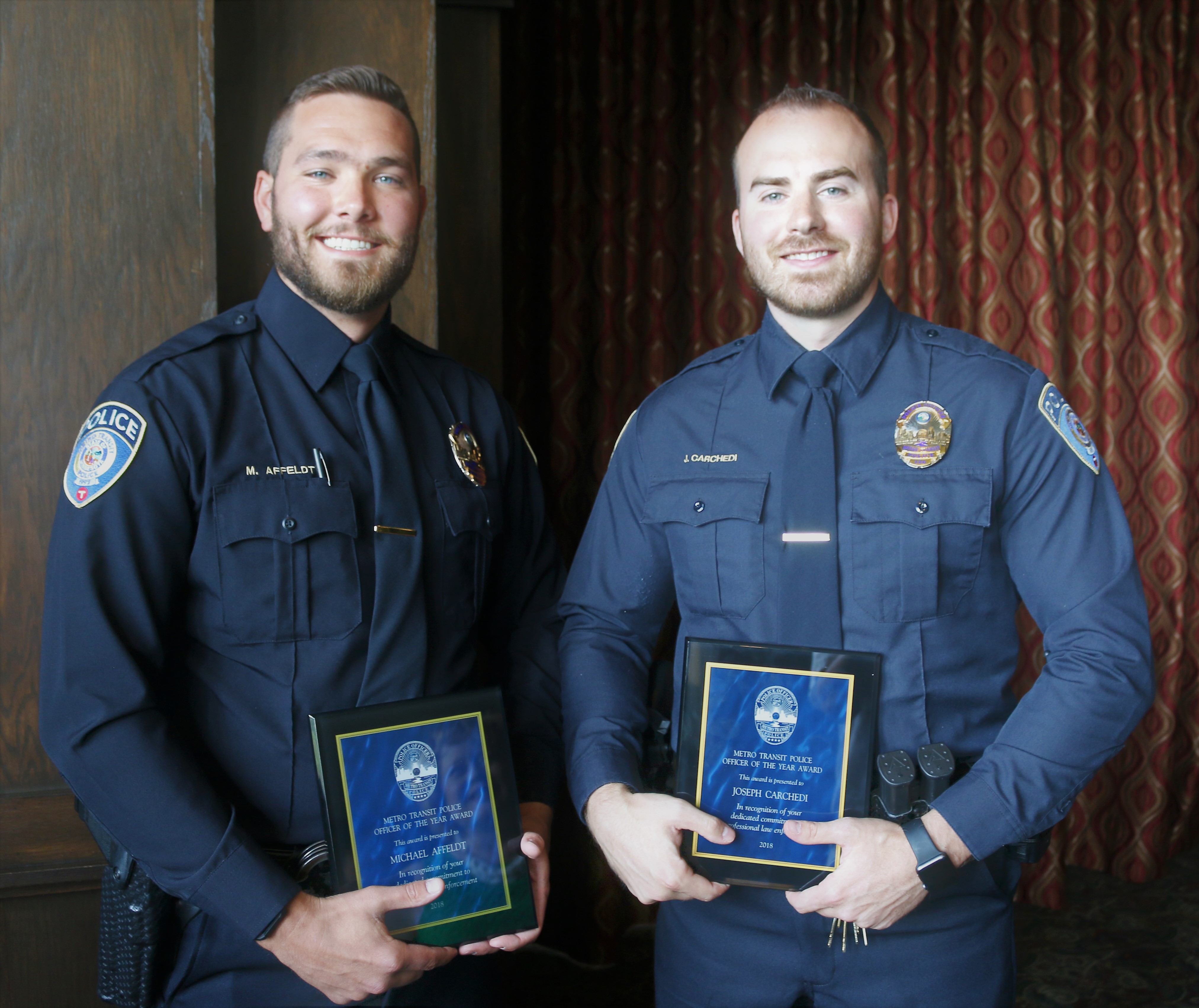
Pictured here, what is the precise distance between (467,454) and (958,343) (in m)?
0.82

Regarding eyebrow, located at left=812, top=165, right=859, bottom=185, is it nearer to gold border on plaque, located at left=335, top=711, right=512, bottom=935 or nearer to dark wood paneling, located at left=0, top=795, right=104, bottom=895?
gold border on plaque, located at left=335, top=711, right=512, bottom=935

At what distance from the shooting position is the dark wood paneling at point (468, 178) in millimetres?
2365

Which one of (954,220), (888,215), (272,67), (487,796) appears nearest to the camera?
(487,796)

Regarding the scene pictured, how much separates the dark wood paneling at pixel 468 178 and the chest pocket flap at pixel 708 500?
0.92 metres

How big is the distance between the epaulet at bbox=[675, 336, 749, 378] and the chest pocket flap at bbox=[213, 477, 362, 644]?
65 centimetres

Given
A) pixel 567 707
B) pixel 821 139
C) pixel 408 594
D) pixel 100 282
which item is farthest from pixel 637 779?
pixel 100 282

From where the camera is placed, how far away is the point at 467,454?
1.64 meters

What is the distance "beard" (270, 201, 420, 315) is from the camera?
1.49 m

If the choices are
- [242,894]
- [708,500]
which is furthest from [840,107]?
[242,894]

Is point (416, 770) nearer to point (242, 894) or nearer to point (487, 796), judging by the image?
point (487, 796)

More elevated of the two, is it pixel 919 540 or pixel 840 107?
pixel 840 107

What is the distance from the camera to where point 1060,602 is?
1352 millimetres

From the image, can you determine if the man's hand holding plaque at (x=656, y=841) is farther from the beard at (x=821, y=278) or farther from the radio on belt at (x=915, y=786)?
the beard at (x=821, y=278)

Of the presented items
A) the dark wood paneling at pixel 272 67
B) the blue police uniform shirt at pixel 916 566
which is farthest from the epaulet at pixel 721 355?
the dark wood paneling at pixel 272 67
